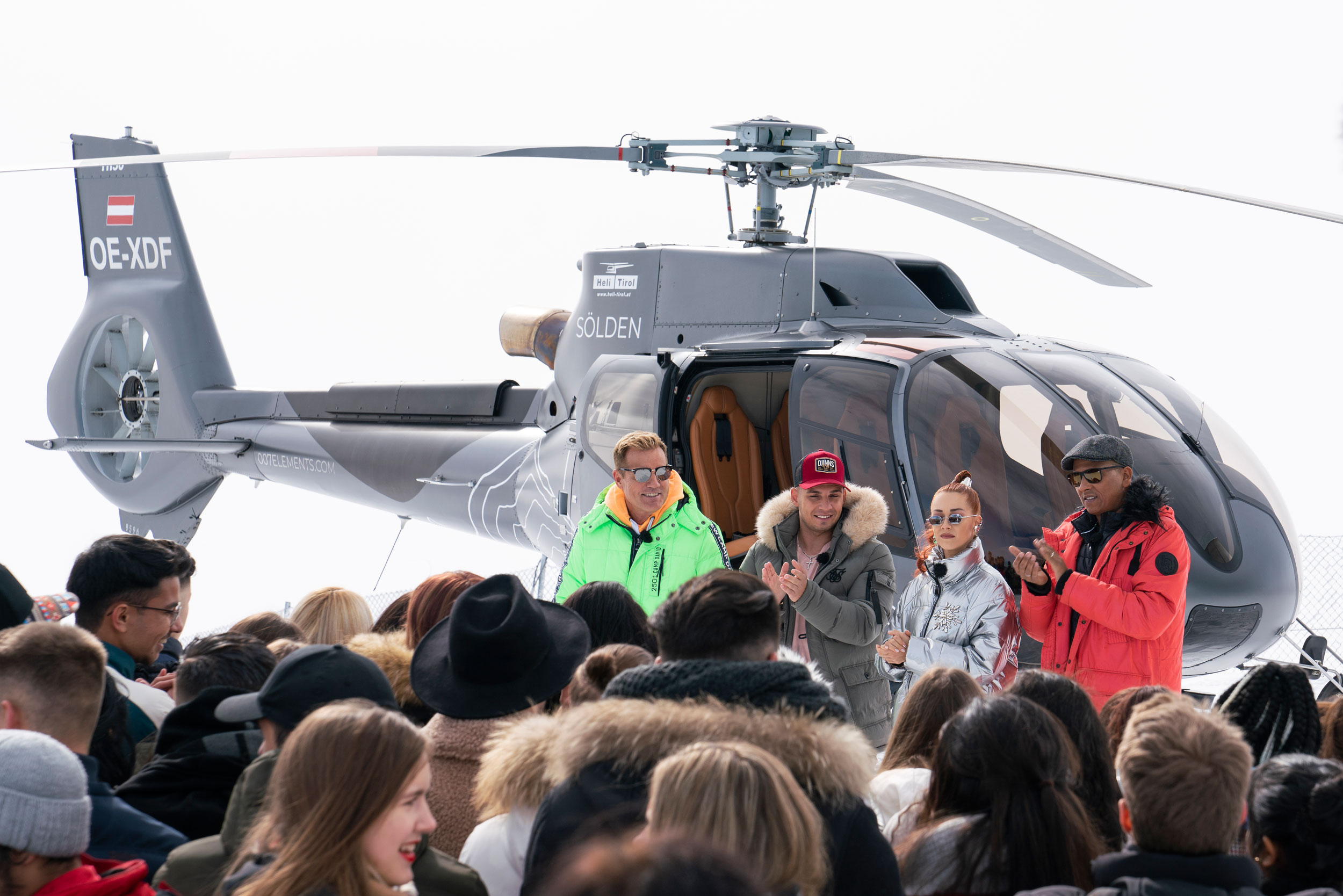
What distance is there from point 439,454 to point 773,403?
2.59 metres

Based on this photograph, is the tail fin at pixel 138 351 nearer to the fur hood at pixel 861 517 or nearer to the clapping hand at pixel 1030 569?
the fur hood at pixel 861 517

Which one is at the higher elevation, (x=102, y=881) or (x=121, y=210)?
(x=121, y=210)

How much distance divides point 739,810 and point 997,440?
3573 millimetres

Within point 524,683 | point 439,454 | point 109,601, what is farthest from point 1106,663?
point 439,454

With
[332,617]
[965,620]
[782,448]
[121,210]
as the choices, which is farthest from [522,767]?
[121,210]

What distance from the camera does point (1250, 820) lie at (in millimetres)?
2090

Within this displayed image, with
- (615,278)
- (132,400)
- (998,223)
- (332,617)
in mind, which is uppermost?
(998,223)

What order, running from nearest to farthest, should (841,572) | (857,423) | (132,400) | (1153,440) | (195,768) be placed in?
(195,768) → (841,572) → (1153,440) → (857,423) → (132,400)

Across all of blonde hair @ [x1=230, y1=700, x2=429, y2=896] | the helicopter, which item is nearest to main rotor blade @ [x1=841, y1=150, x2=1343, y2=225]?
the helicopter

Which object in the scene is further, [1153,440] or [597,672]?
[1153,440]

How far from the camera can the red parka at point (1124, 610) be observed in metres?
3.80

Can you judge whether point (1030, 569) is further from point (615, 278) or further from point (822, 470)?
point (615, 278)

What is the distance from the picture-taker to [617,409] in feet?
20.6

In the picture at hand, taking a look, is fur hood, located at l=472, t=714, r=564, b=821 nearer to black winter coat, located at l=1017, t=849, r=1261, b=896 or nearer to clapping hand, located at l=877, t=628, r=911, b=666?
black winter coat, located at l=1017, t=849, r=1261, b=896
